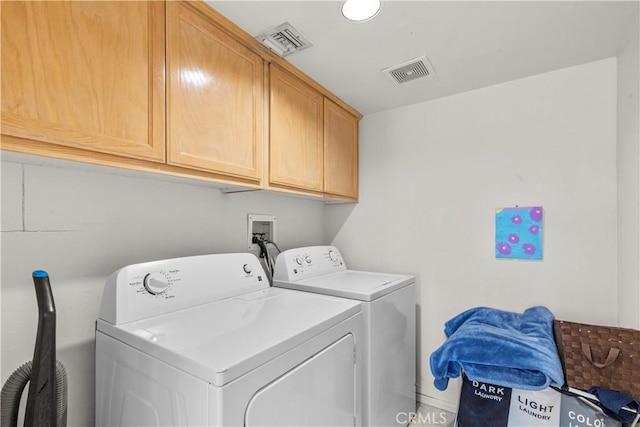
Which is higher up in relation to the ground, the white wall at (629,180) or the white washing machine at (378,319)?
the white wall at (629,180)

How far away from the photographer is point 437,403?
2.09 meters

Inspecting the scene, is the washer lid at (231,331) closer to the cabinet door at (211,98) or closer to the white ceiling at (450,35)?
the cabinet door at (211,98)

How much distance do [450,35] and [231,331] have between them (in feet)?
5.48

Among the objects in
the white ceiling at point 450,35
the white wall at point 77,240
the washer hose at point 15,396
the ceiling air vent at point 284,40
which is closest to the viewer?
the washer hose at point 15,396

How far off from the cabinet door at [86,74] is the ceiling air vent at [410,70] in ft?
4.07

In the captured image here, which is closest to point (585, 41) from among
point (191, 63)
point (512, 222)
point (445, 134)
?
point (445, 134)

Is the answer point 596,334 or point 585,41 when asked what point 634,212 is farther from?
point 585,41

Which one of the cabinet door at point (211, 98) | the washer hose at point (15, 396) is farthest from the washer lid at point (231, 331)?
the cabinet door at point (211, 98)

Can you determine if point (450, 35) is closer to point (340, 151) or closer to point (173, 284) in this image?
point (340, 151)

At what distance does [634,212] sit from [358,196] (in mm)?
1615

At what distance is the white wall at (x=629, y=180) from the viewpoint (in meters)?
1.32

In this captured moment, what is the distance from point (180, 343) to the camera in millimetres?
913

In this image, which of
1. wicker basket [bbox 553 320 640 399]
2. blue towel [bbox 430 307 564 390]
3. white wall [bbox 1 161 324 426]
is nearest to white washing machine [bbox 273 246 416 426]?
blue towel [bbox 430 307 564 390]

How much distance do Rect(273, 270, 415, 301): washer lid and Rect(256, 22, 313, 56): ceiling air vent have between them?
1.30 metres
